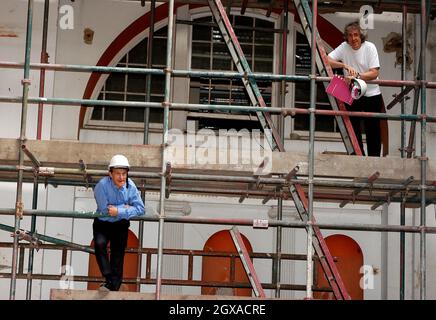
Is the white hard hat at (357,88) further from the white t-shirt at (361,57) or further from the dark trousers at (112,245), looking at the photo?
the dark trousers at (112,245)

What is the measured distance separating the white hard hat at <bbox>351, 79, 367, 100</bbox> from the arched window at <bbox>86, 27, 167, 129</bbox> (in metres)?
5.67

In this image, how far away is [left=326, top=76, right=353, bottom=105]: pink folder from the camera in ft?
50.1

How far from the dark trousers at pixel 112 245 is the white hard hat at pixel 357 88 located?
335cm

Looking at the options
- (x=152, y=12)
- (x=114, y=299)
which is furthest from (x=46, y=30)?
(x=114, y=299)

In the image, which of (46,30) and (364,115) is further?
(46,30)

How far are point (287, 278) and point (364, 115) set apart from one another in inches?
201

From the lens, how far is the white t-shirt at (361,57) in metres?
16.1

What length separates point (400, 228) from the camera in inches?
584

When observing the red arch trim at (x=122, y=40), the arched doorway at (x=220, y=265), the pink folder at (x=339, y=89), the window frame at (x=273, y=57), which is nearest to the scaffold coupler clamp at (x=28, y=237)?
the arched doorway at (x=220, y=265)

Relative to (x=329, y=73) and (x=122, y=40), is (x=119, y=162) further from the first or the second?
(x=122, y=40)

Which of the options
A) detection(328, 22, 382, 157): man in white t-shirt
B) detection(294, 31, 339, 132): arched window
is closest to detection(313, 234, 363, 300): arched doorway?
detection(294, 31, 339, 132): arched window

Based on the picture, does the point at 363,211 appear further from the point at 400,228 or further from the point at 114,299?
the point at 114,299
